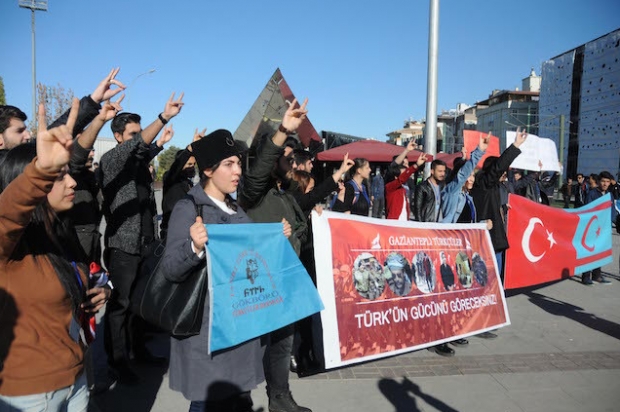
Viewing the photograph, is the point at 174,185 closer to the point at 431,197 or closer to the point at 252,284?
the point at 252,284

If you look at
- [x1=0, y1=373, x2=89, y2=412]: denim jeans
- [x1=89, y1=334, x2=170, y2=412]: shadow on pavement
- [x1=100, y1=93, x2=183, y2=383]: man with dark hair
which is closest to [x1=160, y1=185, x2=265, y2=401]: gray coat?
[x1=0, y1=373, x2=89, y2=412]: denim jeans

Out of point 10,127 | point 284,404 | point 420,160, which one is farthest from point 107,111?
point 420,160

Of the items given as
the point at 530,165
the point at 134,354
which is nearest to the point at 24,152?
the point at 134,354

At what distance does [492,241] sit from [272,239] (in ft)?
12.4

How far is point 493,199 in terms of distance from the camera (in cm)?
583

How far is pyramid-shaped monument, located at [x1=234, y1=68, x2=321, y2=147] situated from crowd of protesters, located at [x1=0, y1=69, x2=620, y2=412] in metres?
1.48

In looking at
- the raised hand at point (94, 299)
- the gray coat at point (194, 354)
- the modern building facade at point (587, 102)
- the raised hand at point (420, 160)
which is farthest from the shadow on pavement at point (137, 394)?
the modern building facade at point (587, 102)

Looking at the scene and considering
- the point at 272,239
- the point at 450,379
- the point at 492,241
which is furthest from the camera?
the point at 492,241

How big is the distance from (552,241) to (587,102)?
239 feet

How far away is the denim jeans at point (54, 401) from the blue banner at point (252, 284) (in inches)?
24.5

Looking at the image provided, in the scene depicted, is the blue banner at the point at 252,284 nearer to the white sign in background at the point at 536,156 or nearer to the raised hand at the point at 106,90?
the raised hand at the point at 106,90

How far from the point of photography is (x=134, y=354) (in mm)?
4496

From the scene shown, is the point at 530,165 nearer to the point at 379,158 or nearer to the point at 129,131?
the point at 379,158

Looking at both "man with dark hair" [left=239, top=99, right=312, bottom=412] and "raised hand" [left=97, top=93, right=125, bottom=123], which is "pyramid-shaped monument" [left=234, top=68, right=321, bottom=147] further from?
"raised hand" [left=97, top=93, right=125, bottom=123]
